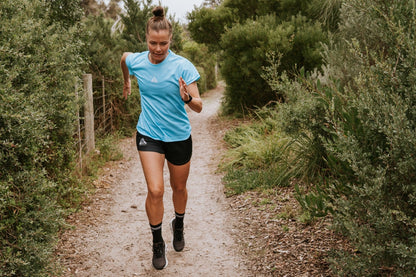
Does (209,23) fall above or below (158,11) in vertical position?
below

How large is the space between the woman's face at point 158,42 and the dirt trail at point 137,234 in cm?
202

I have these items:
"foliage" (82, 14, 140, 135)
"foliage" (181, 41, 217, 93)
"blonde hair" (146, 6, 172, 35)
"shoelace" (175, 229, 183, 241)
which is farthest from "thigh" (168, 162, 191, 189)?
"foliage" (181, 41, 217, 93)

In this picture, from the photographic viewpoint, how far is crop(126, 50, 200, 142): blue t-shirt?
137 inches

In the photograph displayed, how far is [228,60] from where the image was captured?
1102cm

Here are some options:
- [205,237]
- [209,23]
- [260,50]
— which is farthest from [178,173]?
[209,23]

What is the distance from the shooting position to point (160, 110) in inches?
140

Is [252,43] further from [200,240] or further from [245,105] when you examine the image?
[200,240]

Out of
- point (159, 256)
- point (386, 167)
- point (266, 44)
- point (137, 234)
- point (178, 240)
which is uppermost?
point (386, 167)

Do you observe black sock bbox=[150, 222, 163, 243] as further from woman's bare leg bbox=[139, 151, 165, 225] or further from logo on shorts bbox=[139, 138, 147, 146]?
logo on shorts bbox=[139, 138, 147, 146]

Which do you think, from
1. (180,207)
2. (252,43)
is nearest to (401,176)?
(180,207)

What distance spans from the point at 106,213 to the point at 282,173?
2523mm

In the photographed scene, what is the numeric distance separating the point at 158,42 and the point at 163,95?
18.2 inches

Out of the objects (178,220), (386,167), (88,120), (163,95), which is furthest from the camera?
(88,120)

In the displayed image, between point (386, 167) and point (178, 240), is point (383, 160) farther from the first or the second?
point (178, 240)
